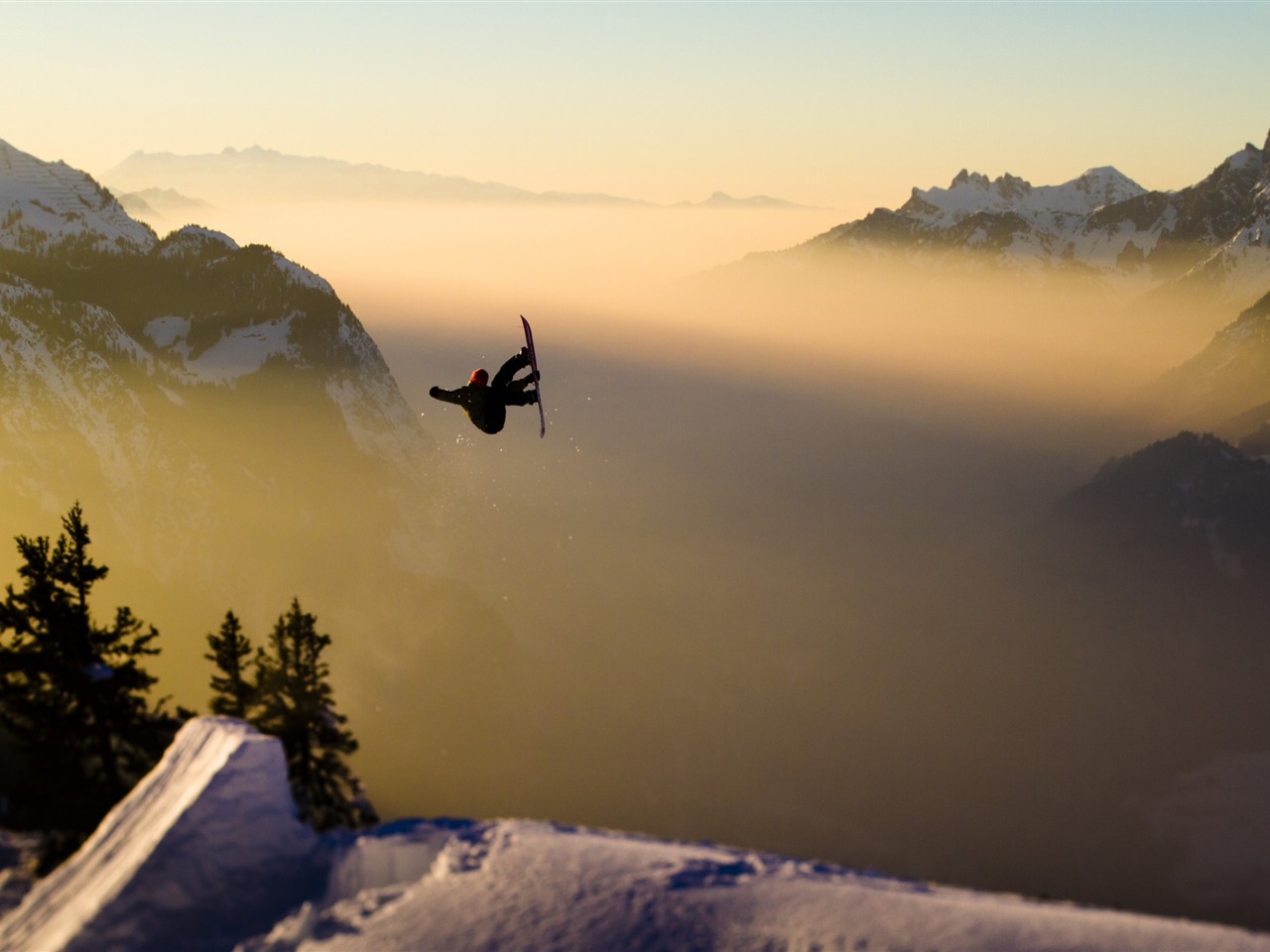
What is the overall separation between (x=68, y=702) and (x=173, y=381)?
405ft

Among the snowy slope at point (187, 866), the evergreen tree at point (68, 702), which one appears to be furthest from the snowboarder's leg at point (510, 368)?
the evergreen tree at point (68, 702)

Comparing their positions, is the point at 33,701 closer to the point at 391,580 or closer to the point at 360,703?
the point at 360,703

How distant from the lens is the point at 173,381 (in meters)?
141

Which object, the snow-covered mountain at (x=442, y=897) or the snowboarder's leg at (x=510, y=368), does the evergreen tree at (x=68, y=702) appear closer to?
the snow-covered mountain at (x=442, y=897)

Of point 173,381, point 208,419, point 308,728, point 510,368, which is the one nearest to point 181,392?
point 173,381

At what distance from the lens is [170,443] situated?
445 ft

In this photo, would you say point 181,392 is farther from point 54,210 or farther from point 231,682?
point 231,682

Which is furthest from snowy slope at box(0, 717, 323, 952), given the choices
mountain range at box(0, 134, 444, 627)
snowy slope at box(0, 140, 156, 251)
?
snowy slope at box(0, 140, 156, 251)

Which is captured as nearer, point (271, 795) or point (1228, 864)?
point (271, 795)

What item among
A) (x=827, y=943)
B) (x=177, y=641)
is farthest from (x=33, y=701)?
(x=177, y=641)

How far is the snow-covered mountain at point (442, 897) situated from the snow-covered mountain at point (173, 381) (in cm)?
11647

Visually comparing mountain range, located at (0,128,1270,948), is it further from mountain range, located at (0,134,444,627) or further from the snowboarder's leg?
the snowboarder's leg

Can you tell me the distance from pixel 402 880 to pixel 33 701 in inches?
676

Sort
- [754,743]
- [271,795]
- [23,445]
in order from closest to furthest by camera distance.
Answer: [271,795] → [23,445] → [754,743]
